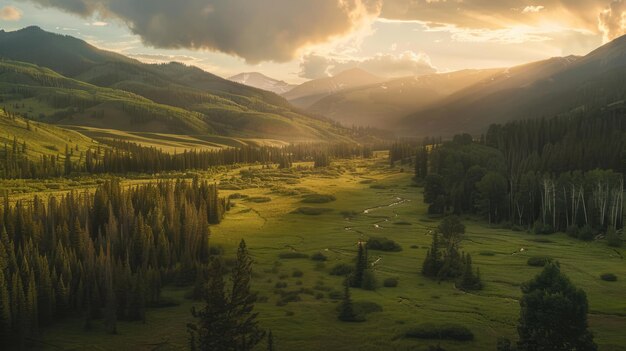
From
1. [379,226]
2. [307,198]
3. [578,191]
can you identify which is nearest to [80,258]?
[379,226]

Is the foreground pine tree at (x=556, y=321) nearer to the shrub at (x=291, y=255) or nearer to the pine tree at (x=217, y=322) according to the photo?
the pine tree at (x=217, y=322)

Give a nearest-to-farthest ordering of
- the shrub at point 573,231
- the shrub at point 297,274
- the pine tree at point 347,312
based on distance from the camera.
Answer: the pine tree at point 347,312 → the shrub at point 297,274 → the shrub at point 573,231

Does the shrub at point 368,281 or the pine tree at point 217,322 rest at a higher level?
the pine tree at point 217,322

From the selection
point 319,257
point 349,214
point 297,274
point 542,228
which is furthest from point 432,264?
point 349,214

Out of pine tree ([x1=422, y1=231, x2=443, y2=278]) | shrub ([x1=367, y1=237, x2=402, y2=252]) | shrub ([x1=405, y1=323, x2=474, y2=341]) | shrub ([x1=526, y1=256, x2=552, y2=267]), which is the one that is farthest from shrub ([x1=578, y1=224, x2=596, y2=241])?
shrub ([x1=405, y1=323, x2=474, y2=341])

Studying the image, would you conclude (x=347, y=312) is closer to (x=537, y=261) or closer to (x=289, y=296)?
(x=289, y=296)

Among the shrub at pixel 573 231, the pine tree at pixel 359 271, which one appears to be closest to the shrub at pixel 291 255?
the pine tree at pixel 359 271

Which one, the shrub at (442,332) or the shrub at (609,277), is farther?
the shrub at (609,277)
